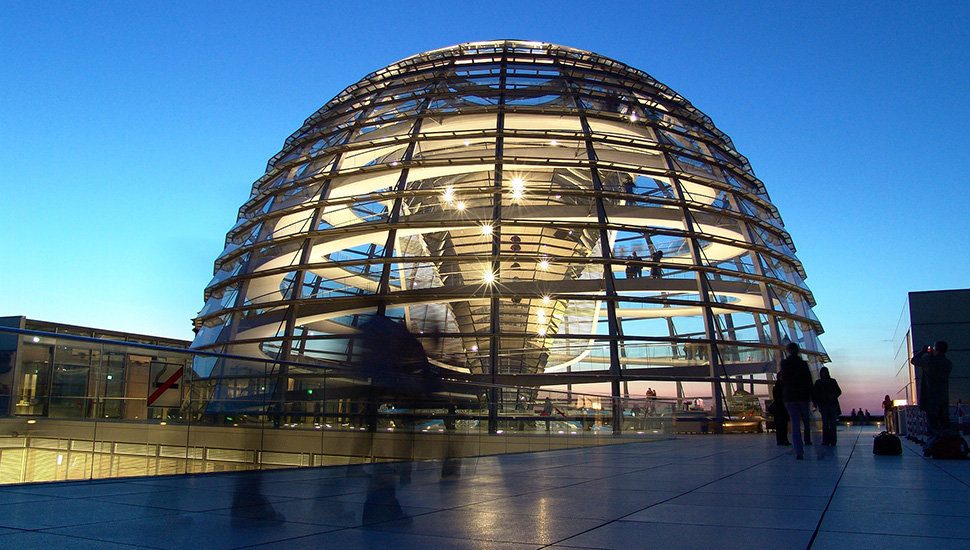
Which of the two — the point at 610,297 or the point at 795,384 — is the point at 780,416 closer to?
the point at 795,384

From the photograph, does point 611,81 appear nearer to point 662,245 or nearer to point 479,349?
point 662,245

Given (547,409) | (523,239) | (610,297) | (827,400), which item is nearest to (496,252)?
(523,239)

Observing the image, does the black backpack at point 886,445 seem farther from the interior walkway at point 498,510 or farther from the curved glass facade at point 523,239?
the curved glass facade at point 523,239

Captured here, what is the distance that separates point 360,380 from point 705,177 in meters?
19.0

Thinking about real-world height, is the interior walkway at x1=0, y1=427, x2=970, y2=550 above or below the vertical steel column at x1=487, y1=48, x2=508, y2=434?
below

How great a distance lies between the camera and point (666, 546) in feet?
12.2

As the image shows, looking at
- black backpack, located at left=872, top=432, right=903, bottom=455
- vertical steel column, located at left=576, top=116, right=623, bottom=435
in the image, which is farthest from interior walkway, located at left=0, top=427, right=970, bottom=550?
vertical steel column, located at left=576, top=116, right=623, bottom=435

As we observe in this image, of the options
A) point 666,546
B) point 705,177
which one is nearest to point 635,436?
point 705,177

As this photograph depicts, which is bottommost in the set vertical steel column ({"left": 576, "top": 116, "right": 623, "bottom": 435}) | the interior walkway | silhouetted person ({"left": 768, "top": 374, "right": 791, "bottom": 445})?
Answer: the interior walkway

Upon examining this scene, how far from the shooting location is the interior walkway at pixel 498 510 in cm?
384

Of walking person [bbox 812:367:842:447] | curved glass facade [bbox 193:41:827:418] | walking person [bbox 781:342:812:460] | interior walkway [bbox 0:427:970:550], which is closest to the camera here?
interior walkway [bbox 0:427:970:550]

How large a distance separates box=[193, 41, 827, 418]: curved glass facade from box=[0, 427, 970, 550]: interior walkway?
10.1 metres

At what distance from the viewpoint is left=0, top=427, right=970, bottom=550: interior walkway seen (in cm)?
384

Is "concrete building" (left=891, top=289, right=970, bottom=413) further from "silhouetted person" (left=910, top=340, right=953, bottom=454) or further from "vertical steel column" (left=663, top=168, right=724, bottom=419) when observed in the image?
"silhouetted person" (left=910, top=340, right=953, bottom=454)
